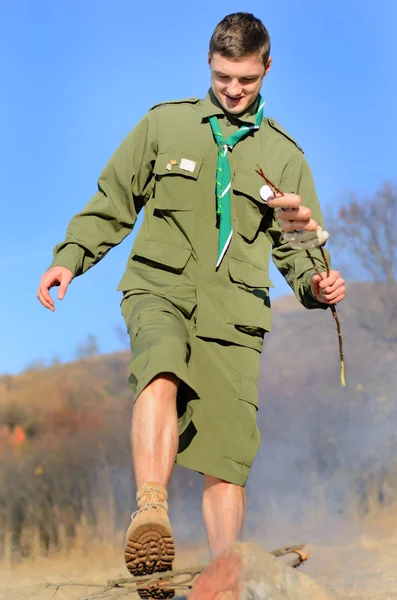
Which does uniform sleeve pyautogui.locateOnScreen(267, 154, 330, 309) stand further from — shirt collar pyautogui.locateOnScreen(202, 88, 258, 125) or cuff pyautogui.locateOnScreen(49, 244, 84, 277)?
cuff pyautogui.locateOnScreen(49, 244, 84, 277)

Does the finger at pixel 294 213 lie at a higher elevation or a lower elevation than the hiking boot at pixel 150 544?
higher

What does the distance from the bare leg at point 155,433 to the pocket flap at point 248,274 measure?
714 mm

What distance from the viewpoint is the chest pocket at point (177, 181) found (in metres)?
4.21

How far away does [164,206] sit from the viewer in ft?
13.8

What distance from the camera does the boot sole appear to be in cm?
331

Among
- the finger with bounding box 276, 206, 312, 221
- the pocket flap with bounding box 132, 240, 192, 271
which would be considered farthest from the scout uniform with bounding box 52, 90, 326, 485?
the finger with bounding box 276, 206, 312, 221

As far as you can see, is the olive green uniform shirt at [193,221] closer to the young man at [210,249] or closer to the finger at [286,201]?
the young man at [210,249]

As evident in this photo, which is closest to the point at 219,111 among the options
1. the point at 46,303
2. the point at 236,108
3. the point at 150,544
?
the point at 236,108

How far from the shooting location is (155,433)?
3.61 m

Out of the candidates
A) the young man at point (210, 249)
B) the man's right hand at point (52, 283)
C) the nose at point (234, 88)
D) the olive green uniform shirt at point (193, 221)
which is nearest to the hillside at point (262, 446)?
the young man at point (210, 249)

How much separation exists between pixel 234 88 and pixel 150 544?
6.68 feet

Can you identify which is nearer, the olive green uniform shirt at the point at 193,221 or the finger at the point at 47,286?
the finger at the point at 47,286

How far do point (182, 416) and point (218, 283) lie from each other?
0.60 metres

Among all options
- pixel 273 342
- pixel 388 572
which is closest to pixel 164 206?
pixel 388 572
